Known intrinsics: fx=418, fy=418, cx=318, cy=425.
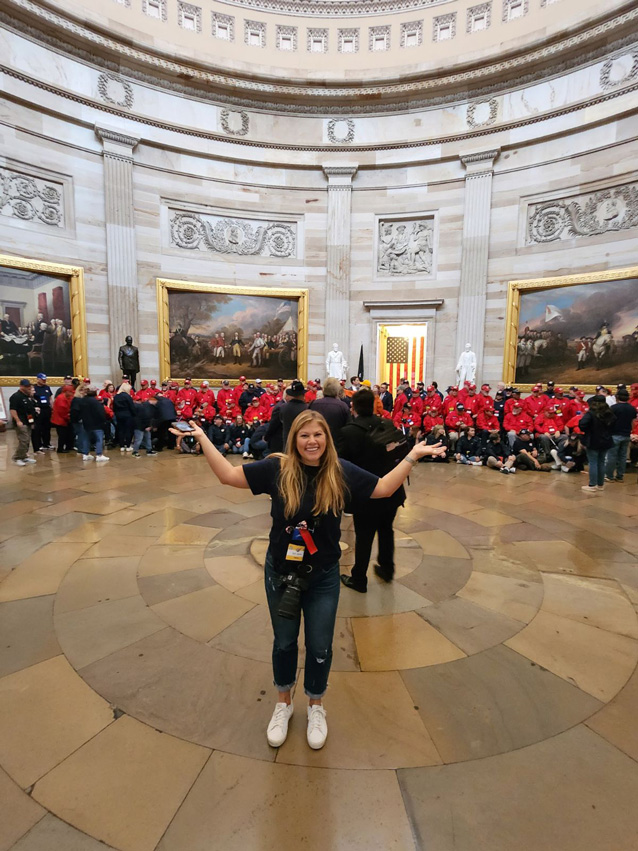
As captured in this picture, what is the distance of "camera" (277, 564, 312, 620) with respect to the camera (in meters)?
2.03

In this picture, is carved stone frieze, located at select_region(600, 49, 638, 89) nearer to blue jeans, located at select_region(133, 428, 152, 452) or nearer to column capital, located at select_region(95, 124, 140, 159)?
column capital, located at select_region(95, 124, 140, 159)

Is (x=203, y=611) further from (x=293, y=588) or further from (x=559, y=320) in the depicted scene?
(x=559, y=320)

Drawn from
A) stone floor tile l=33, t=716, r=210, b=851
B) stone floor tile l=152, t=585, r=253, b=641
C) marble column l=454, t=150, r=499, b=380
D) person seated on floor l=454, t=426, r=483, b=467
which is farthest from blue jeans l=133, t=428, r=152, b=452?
marble column l=454, t=150, r=499, b=380

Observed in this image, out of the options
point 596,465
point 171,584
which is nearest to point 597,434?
point 596,465

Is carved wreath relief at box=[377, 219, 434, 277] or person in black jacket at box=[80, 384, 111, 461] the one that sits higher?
carved wreath relief at box=[377, 219, 434, 277]

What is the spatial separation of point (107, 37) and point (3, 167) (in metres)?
5.60

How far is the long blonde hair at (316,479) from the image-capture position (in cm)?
213

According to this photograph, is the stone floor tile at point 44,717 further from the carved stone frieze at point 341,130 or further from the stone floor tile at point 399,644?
the carved stone frieze at point 341,130

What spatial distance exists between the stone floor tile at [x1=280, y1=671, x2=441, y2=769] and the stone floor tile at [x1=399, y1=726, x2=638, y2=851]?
143mm

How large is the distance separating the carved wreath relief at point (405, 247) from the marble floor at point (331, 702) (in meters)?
13.8

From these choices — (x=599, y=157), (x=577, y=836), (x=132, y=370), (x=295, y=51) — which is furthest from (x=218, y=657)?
(x=295, y=51)

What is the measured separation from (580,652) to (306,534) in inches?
102

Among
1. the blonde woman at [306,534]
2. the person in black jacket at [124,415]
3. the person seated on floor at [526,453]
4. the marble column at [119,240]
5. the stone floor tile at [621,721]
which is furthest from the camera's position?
the marble column at [119,240]

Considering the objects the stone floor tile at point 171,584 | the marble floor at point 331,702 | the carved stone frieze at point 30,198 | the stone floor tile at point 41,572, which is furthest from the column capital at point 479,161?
the stone floor tile at point 41,572
